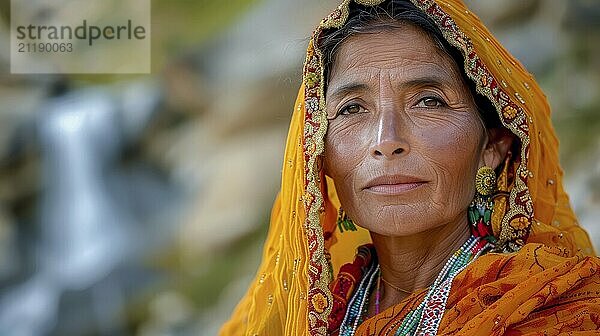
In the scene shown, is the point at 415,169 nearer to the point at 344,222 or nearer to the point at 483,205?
the point at 483,205

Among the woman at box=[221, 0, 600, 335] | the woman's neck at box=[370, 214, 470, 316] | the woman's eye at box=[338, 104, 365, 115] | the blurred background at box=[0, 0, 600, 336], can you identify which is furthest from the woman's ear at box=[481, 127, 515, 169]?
the blurred background at box=[0, 0, 600, 336]

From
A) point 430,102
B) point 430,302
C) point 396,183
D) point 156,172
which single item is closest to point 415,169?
point 396,183

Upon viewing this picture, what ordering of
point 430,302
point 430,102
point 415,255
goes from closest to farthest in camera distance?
point 430,302 < point 430,102 < point 415,255

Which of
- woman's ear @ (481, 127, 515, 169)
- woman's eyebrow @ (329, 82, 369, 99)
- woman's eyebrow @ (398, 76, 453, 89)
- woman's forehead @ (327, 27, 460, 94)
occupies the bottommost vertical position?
woman's ear @ (481, 127, 515, 169)

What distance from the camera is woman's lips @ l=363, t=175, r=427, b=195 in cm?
200

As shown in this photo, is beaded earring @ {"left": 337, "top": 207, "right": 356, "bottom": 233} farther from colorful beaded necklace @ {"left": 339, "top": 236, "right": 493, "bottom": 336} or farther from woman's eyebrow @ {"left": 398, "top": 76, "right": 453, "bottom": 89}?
woman's eyebrow @ {"left": 398, "top": 76, "right": 453, "bottom": 89}

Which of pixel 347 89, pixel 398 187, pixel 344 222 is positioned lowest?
pixel 344 222

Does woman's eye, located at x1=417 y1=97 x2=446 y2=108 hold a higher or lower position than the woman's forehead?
lower

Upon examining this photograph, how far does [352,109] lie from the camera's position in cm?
212

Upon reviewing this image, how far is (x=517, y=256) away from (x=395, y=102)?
0.43 metres

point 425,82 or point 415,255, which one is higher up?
point 425,82

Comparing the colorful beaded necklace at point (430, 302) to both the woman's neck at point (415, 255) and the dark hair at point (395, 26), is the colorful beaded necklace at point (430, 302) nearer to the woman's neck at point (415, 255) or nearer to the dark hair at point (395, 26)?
the woman's neck at point (415, 255)

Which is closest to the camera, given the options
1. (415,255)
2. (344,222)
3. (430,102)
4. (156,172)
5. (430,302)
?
(430,302)

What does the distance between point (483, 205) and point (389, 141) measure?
30 cm
